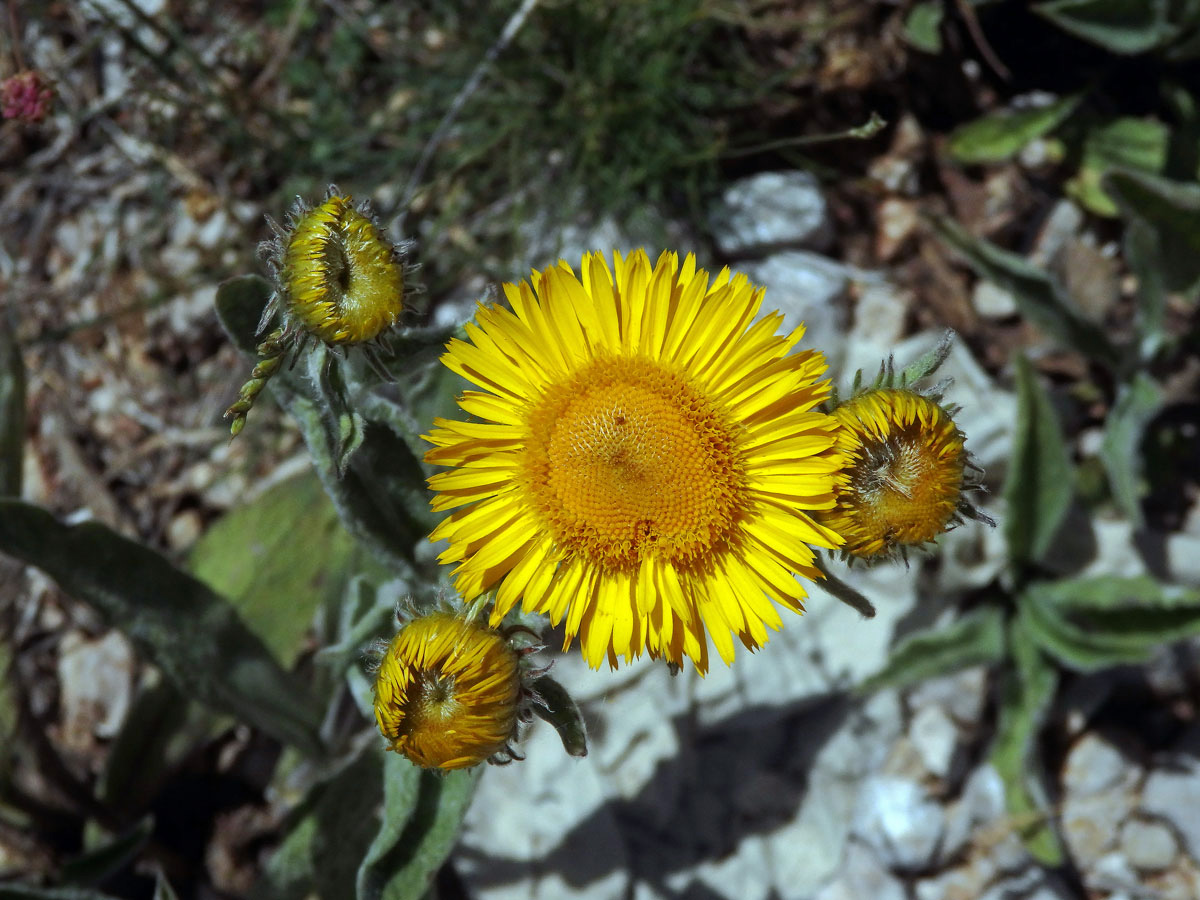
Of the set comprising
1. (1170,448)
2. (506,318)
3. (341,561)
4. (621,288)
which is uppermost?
(1170,448)

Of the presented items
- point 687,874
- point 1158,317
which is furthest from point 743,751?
point 1158,317

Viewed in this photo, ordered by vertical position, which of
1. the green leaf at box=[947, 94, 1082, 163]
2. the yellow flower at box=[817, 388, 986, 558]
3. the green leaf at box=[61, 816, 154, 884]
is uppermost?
the green leaf at box=[947, 94, 1082, 163]

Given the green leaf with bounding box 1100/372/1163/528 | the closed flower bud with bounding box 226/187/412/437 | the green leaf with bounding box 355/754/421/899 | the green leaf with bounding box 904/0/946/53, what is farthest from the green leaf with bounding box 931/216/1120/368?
the green leaf with bounding box 355/754/421/899

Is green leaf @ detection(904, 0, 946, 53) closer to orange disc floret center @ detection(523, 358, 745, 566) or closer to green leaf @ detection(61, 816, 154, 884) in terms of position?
orange disc floret center @ detection(523, 358, 745, 566)

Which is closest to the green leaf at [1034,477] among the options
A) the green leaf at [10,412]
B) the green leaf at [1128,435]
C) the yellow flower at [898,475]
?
the green leaf at [1128,435]

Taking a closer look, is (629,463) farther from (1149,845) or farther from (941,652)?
(1149,845)

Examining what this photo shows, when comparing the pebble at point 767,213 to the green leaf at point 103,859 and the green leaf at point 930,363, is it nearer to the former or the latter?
the green leaf at point 930,363

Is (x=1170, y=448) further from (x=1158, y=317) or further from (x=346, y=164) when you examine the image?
(x=346, y=164)
